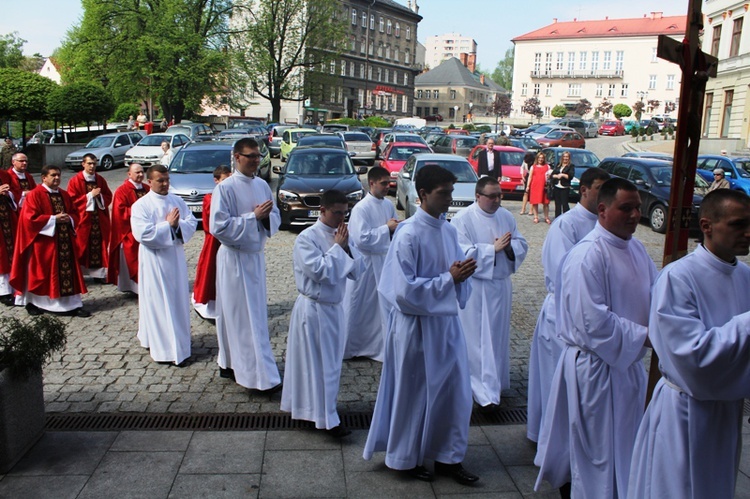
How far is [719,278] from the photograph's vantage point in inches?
124

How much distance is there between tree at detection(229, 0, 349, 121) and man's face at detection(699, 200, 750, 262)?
51.2 m

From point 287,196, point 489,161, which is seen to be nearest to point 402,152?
point 489,161

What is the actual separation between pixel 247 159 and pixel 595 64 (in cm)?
10159

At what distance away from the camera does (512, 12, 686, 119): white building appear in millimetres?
93688

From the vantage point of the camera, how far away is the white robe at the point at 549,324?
493cm

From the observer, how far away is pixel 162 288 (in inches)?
264

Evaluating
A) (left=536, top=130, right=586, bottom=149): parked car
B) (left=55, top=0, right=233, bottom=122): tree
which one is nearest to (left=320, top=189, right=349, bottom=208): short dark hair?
(left=536, top=130, right=586, bottom=149): parked car

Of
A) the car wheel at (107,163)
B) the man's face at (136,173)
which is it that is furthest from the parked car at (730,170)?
the car wheel at (107,163)

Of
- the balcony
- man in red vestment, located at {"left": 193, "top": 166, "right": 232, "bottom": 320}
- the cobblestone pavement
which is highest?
the balcony

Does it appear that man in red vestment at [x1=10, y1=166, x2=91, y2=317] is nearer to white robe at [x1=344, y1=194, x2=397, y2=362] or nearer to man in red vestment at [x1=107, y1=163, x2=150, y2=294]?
man in red vestment at [x1=107, y1=163, x2=150, y2=294]

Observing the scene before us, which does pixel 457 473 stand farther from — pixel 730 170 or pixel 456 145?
pixel 456 145

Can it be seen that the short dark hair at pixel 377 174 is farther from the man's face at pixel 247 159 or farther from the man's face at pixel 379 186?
the man's face at pixel 247 159

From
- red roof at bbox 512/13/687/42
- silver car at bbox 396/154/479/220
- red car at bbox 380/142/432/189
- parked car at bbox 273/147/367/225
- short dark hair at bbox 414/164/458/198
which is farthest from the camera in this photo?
red roof at bbox 512/13/687/42

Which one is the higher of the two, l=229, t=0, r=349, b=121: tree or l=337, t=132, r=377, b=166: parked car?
l=229, t=0, r=349, b=121: tree
